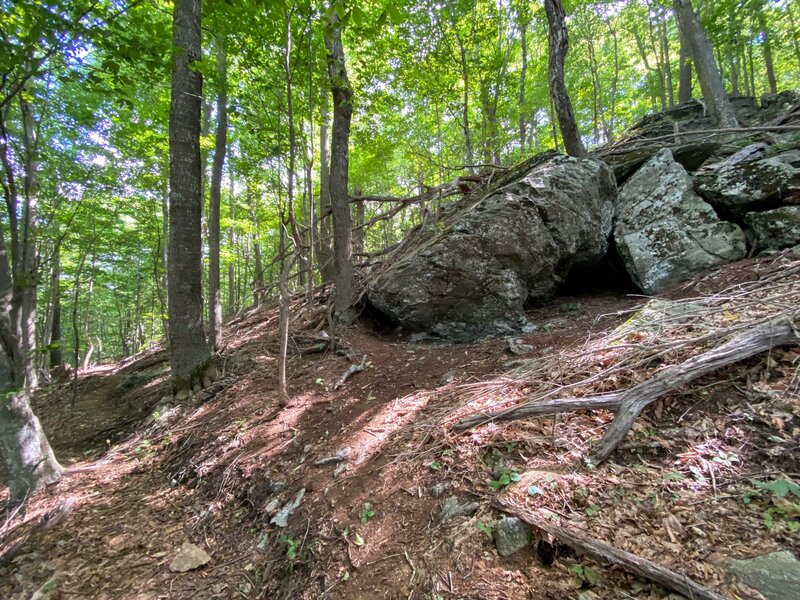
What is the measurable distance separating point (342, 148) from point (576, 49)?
1402 cm

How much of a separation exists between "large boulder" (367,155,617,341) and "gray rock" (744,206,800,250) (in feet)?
5.77

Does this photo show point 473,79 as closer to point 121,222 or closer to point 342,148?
point 342,148

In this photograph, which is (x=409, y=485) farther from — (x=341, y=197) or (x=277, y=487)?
(x=341, y=197)

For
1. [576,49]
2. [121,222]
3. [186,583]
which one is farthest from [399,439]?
[576,49]

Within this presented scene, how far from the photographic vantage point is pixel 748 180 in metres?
4.80

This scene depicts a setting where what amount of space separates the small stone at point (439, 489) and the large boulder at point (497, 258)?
2.86 meters

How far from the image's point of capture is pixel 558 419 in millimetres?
2570

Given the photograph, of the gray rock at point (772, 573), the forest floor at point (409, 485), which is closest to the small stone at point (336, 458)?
the forest floor at point (409, 485)

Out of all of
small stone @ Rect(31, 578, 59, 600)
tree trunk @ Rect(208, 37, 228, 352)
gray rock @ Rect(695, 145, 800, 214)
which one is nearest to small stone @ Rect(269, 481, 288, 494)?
small stone @ Rect(31, 578, 59, 600)

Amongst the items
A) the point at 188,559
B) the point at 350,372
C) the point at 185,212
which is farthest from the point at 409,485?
the point at 185,212

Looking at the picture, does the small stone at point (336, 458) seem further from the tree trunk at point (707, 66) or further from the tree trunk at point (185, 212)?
the tree trunk at point (707, 66)

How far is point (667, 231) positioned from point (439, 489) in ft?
16.8

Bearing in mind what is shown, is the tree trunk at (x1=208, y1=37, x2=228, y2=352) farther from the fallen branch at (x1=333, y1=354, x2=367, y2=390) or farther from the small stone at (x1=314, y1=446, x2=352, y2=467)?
the small stone at (x1=314, y1=446, x2=352, y2=467)

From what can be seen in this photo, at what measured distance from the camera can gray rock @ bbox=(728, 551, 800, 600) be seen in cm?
134
